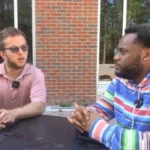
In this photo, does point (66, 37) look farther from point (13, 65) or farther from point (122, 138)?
point (122, 138)

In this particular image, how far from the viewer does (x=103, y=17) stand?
20.4 feet

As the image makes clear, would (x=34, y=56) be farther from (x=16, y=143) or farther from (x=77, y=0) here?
(x=16, y=143)


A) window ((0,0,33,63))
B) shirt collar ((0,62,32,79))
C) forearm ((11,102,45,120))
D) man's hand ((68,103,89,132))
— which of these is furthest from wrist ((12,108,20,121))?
window ((0,0,33,63))

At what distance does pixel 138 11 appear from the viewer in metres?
6.32

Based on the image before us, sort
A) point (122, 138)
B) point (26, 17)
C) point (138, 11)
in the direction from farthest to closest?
point (138, 11)
point (26, 17)
point (122, 138)

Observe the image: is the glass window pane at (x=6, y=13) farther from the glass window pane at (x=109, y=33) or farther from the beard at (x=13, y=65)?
the beard at (x=13, y=65)

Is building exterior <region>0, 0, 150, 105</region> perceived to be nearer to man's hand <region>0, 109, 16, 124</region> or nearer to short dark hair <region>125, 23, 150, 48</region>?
man's hand <region>0, 109, 16, 124</region>

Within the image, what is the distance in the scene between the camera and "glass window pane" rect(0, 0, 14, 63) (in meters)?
6.05

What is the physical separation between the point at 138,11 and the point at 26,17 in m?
2.28

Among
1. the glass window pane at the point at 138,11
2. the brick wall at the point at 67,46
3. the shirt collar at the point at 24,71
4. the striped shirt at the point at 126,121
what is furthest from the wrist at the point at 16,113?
the glass window pane at the point at 138,11

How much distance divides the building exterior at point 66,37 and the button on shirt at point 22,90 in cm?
337

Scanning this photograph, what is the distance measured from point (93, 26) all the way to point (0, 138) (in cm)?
420

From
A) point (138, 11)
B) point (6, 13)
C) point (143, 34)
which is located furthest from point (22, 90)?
point (138, 11)

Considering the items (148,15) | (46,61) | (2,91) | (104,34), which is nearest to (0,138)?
(2,91)
